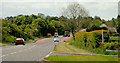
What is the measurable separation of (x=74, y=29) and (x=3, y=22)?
70.6 feet

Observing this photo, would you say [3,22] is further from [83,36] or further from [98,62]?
[98,62]

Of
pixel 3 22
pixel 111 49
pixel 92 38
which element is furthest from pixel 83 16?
pixel 111 49

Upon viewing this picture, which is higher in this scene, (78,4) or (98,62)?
(78,4)

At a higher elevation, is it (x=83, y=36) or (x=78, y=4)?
(x=78, y=4)

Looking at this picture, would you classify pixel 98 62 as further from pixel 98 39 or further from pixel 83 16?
pixel 83 16

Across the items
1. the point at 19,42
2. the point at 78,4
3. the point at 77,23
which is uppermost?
the point at 78,4

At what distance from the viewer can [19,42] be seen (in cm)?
4834

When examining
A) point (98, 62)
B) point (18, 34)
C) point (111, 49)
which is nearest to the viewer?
point (98, 62)

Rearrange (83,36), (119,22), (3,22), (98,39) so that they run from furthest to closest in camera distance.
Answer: (119,22)
(3,22)
(83,36)
(98,39)

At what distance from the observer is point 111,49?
70.0 feet

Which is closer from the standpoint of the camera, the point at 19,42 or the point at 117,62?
the point at 117,62

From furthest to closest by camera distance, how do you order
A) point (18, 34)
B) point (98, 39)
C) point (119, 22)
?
point (119, 22) → point (18, 34) → point (98, 39)

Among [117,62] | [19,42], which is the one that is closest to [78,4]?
[19,42]

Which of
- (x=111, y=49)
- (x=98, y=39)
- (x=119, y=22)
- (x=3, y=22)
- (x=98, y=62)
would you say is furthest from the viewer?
(x=119, y=22)
